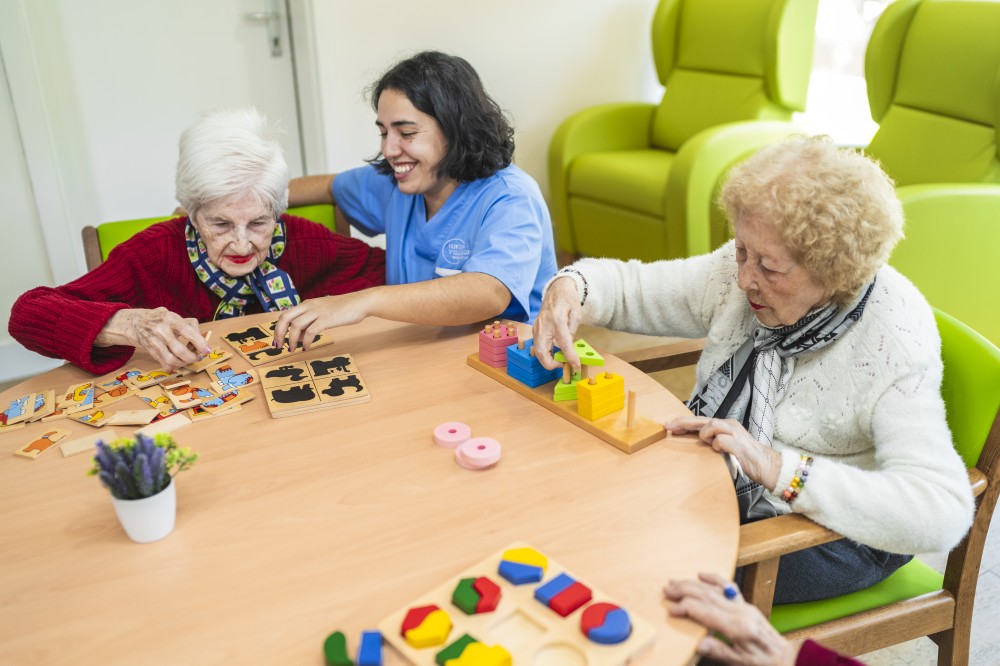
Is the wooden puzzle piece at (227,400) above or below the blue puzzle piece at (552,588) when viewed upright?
below

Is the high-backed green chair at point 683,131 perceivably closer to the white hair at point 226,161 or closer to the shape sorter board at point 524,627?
the white hair at point 226,161

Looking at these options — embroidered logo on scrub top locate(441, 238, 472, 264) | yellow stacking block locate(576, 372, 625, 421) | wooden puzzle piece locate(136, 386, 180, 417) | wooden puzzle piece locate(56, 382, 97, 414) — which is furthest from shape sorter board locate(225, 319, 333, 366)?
A: yellow stacking block locate(576, 372, 625, 421)

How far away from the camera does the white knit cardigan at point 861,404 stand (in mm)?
1195

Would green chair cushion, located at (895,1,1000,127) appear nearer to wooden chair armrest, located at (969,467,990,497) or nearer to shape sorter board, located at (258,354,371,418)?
wooden chair armrest, located at (969,467,990,497)

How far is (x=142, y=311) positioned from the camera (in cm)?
159

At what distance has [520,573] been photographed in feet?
3.29

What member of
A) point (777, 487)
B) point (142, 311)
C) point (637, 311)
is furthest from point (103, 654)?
point (637, 311)

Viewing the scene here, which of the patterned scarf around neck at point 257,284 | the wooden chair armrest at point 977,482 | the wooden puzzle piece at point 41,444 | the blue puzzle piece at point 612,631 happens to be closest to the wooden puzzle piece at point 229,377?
the wooden puzzle piece at point 41,444

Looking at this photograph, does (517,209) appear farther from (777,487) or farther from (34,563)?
(34,563)

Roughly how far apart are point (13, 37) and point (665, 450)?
301 cm

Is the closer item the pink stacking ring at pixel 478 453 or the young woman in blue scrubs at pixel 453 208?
the pink stacking ring at pixel 478 453

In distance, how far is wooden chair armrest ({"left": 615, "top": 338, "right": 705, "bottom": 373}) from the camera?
1.76m

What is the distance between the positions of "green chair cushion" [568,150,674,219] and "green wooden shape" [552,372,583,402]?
237cm

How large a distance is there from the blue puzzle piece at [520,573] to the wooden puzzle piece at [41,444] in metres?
0.83
